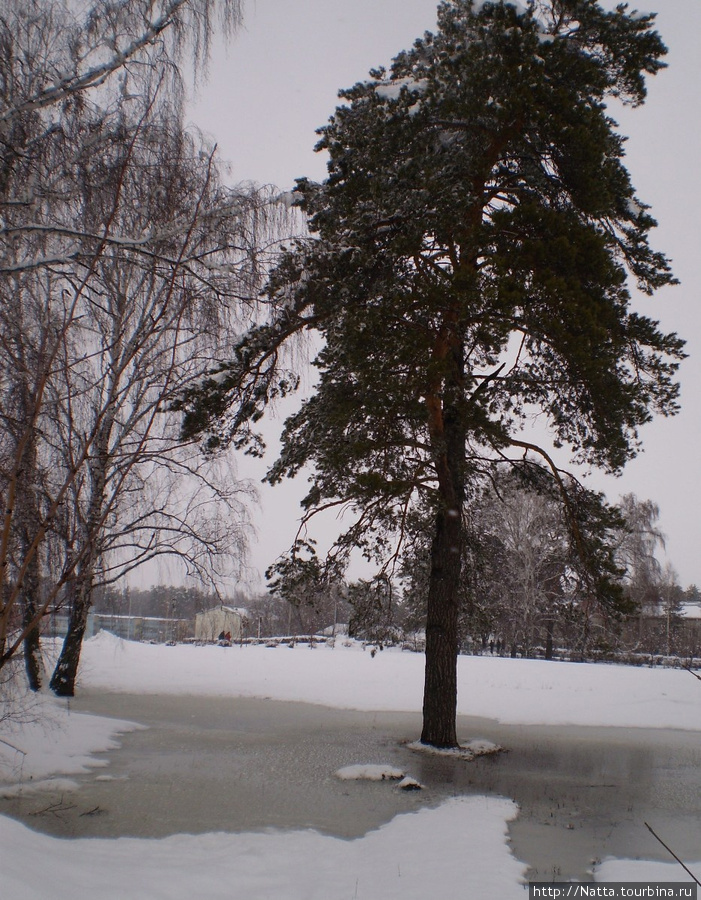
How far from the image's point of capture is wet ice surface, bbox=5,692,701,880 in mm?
6828

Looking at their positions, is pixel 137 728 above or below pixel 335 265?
below

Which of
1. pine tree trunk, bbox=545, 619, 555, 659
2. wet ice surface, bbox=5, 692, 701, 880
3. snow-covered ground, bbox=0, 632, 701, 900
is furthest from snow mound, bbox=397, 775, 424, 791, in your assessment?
pine tree trunk, bbox=545, 619, 555, 659

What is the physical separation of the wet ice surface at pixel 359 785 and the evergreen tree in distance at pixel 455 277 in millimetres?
1941

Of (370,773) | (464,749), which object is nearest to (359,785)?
(370,773)

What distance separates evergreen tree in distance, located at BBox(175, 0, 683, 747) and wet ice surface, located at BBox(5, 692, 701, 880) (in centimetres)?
194

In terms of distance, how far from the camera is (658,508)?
123 ft

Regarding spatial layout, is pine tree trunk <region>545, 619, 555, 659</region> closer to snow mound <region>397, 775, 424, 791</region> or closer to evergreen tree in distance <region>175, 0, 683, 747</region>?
evergreen tree in distance <region>175, 0, 683, 747</region>

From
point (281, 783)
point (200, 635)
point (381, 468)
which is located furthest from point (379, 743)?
point (200, 635)

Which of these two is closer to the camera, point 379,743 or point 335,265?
point 335,265

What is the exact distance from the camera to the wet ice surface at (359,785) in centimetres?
683

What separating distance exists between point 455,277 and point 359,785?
629 cm

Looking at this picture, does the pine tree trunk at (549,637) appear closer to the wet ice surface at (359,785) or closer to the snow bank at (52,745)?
the wet ice surface at (359,785)

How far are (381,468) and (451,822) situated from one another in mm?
5055

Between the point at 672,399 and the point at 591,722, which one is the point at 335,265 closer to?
the point at 672,399
